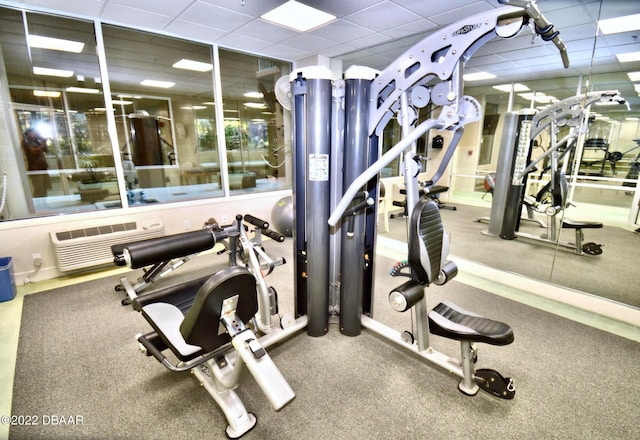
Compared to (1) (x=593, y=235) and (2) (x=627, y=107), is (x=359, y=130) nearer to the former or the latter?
(2) (x=627, y=107)

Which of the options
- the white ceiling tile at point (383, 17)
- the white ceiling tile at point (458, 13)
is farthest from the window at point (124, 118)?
the white ceiling tile at point (458, 13)

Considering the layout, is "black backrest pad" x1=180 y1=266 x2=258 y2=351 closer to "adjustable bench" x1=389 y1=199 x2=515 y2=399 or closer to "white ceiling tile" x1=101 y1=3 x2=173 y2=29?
"adjustable bench" x1=389 y1=199 x2=515 y2=399

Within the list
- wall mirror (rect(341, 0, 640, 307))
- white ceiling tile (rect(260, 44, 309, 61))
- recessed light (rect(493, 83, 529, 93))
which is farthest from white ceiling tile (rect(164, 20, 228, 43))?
recessed light (rect(493, 83, 529, 93))

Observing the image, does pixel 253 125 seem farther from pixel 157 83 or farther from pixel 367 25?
pixel 367 25

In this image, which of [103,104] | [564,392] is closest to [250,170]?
[103,104]

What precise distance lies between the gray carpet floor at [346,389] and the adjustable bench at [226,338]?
0.35 feet

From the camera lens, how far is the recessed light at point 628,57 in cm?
256

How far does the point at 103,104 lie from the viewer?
330cm

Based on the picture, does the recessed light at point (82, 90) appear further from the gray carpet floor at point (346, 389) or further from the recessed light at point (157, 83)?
the gray carpet floor at point (346, 389)

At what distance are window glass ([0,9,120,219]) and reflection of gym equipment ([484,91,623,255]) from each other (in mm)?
5057

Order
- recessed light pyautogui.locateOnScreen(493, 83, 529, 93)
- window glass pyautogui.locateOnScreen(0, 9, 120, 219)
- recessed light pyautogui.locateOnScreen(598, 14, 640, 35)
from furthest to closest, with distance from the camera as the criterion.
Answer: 1. recessed light pyautogui.locateOnScreen(493, 83, 529, 93)
2. window glass pyautogui.locateOnScreen(0, 9, 120, 219)
3. recessed light pyautogui.locateOnScreen(598, 14, 640, 35)

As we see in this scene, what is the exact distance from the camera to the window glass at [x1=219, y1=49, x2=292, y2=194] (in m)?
4.35

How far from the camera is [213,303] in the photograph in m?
1.08

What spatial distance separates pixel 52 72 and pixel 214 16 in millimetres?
1840
